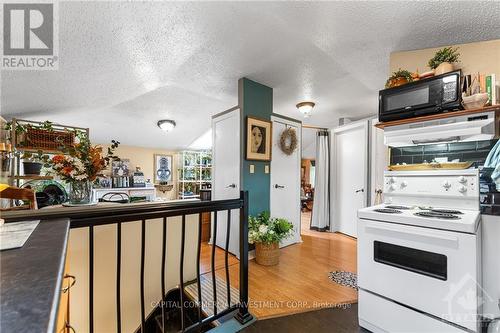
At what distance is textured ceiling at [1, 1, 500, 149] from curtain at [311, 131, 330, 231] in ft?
2.35

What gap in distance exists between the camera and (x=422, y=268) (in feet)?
4.48

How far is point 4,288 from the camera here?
41 cm

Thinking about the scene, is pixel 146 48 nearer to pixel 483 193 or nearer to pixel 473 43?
pixel 473 43

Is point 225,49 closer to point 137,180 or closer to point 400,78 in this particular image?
point 400,78

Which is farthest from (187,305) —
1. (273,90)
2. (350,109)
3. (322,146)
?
(350,109)

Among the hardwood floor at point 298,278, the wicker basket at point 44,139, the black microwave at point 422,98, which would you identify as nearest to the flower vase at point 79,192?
the wicker basket at point 44,139

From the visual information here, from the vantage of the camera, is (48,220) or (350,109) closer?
(48,220)

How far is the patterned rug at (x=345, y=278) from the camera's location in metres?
2.20

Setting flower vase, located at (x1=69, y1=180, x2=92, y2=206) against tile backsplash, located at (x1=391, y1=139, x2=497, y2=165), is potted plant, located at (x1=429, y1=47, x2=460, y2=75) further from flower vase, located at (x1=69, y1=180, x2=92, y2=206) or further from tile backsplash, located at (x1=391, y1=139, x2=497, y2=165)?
flower vase, located at (x1=69, y1=180, x2=92, y2=206)

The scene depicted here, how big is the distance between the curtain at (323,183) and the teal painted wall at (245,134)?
144cm

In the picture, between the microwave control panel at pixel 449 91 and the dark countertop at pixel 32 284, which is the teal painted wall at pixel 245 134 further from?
the dark countertop at pixel 32 284

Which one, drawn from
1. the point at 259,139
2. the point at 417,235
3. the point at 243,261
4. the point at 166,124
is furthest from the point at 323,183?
the point at 166,124

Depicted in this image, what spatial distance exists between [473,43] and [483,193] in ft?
3.90

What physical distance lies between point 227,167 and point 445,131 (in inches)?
90.9
